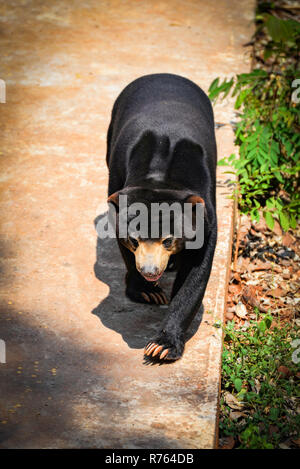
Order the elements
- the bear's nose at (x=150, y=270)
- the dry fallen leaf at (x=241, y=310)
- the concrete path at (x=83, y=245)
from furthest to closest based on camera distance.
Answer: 1. the dry fallen leaf at (x=241, y=310)
2. the bear's nose at (x=150, y=270)
3. the concrete path at (x=83, y=245)

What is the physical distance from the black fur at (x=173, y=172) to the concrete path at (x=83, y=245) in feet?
0.59

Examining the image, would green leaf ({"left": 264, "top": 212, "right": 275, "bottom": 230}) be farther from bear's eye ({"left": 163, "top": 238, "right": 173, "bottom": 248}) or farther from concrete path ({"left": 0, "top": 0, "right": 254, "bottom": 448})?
bear's eye ({"left": 163, "top": 238, "right": 173, "bottom": 248})

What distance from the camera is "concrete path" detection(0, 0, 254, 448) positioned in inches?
115

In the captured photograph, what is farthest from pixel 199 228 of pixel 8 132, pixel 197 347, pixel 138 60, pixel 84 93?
pixel 138 60

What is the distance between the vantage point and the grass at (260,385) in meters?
3.10

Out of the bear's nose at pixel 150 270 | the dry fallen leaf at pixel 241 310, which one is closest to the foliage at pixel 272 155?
the dry fallen leaf at pixel 241 310

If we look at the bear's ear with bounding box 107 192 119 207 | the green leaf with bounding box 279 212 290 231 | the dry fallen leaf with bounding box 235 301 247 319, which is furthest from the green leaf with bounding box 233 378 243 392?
the green leaf with bounding box 279 212 290 231

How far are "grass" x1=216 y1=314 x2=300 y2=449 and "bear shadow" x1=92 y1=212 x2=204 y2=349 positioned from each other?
0.96ft

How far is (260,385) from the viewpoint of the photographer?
3.42 m

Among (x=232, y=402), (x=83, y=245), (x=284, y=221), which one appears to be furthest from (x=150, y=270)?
(x=284, y=221)

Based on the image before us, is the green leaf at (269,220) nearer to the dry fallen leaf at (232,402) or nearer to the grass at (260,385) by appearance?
the grass at (260,385)

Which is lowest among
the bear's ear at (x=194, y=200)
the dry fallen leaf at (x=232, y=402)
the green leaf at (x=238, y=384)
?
the dry fallen leaf at (x=232, y=402)

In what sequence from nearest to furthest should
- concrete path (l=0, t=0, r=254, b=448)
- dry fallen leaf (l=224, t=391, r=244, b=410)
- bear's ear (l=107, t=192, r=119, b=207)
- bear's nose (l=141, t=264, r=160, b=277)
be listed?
concrete path (l=0, t=0, r=254, b=448), bear's nose (l=141, t=264, r=160, b=277), bear's ear (l=107, t=192, r=119, b=207), dry fallen leaf (l=224, t=391, r=244, b=410)

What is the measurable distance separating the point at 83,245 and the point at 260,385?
1.40 meters
